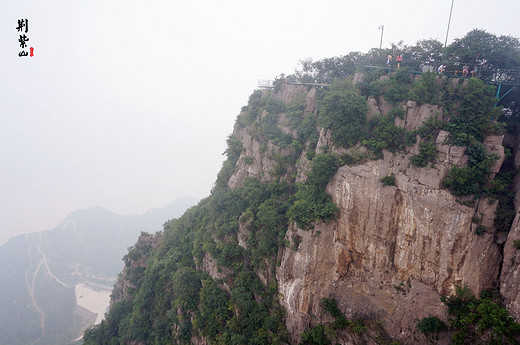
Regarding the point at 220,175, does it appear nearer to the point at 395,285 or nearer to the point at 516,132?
the point at 395,285

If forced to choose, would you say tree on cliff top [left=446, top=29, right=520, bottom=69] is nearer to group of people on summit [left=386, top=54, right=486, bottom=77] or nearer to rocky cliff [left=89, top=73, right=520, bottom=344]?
group of people on summit [left=386, top=54, right=486, bottom=77]

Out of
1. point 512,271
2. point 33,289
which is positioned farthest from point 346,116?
point 33,289

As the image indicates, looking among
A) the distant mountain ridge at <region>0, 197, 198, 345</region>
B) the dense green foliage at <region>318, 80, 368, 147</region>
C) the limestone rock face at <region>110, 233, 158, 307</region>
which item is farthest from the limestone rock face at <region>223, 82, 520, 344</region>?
the distant mountain ridge at <region>0, 197, 198, 345</region>

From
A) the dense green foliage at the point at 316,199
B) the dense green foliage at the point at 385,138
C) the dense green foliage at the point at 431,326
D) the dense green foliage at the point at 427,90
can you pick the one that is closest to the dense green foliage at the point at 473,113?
the dense green foliage at the point at 427,90

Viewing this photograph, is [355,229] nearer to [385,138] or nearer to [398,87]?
[385,138]

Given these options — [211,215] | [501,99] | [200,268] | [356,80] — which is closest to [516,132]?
[501,99]

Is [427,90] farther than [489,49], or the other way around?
[489,49]

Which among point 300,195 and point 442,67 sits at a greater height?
point 442,67
